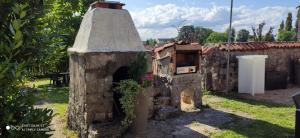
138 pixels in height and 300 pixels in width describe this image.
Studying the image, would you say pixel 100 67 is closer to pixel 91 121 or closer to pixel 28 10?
pixel 91 121

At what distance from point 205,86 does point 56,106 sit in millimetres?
6451

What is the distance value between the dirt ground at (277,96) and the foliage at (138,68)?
267 inches

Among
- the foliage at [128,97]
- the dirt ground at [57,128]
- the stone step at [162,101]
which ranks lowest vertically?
the dirt ground at [57,128]

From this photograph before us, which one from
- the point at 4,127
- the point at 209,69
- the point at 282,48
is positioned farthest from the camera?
the point at 282,48

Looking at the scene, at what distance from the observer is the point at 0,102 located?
2.38 m

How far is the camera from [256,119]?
31.7 ft

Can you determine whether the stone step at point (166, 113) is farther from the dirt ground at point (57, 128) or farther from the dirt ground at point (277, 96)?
the dirt ground at point (277, 96)

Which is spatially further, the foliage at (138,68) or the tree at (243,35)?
the tree at (243,35)

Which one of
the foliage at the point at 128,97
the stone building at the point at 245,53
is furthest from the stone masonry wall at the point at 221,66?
the foliage at the point at 128,97

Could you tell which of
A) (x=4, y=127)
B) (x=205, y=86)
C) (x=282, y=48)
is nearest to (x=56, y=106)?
(x=205, y=86)

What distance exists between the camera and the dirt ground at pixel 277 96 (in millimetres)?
12366

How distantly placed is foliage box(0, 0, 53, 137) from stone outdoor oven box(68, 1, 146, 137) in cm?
473

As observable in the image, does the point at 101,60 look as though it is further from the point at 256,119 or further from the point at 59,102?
the point at 59,102

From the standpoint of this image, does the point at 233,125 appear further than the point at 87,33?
Yes
